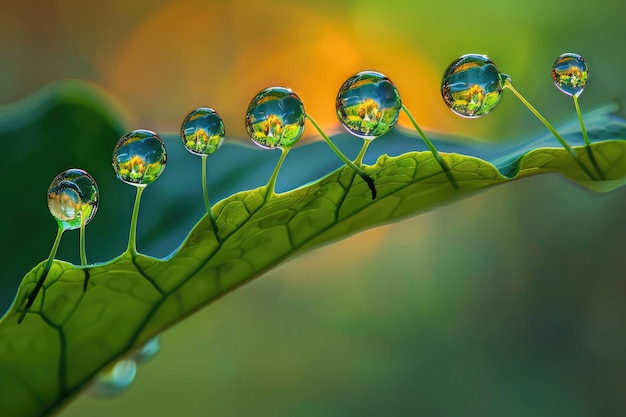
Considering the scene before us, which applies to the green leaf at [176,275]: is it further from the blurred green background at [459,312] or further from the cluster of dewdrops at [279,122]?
the blurred green background at [459,312]

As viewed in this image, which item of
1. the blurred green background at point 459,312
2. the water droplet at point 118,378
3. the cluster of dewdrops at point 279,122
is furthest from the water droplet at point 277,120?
the blurred green background at point 459,312

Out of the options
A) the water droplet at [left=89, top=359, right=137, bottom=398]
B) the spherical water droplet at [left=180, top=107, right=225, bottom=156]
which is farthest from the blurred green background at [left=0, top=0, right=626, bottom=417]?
the spherical water droplet at [left=180, top=107, right=225, bottom=156]

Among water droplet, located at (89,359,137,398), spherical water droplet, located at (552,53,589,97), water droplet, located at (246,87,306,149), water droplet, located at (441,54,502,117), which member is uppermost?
water droplet, located at (246,87,306,149)

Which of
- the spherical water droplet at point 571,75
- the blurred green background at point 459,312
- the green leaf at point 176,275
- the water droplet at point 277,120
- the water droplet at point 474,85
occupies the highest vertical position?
the water droplet at point 277,120

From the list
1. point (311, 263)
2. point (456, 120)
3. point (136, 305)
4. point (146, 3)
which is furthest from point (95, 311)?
point (146, 3)

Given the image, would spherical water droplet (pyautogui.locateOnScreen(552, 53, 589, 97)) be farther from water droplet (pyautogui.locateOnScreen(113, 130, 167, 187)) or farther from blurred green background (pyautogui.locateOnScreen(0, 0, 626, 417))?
blurred green background (pyautogui.locateOnScreen(0, 0, 626, 417))

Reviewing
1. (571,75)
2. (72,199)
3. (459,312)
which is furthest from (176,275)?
(459,312)
